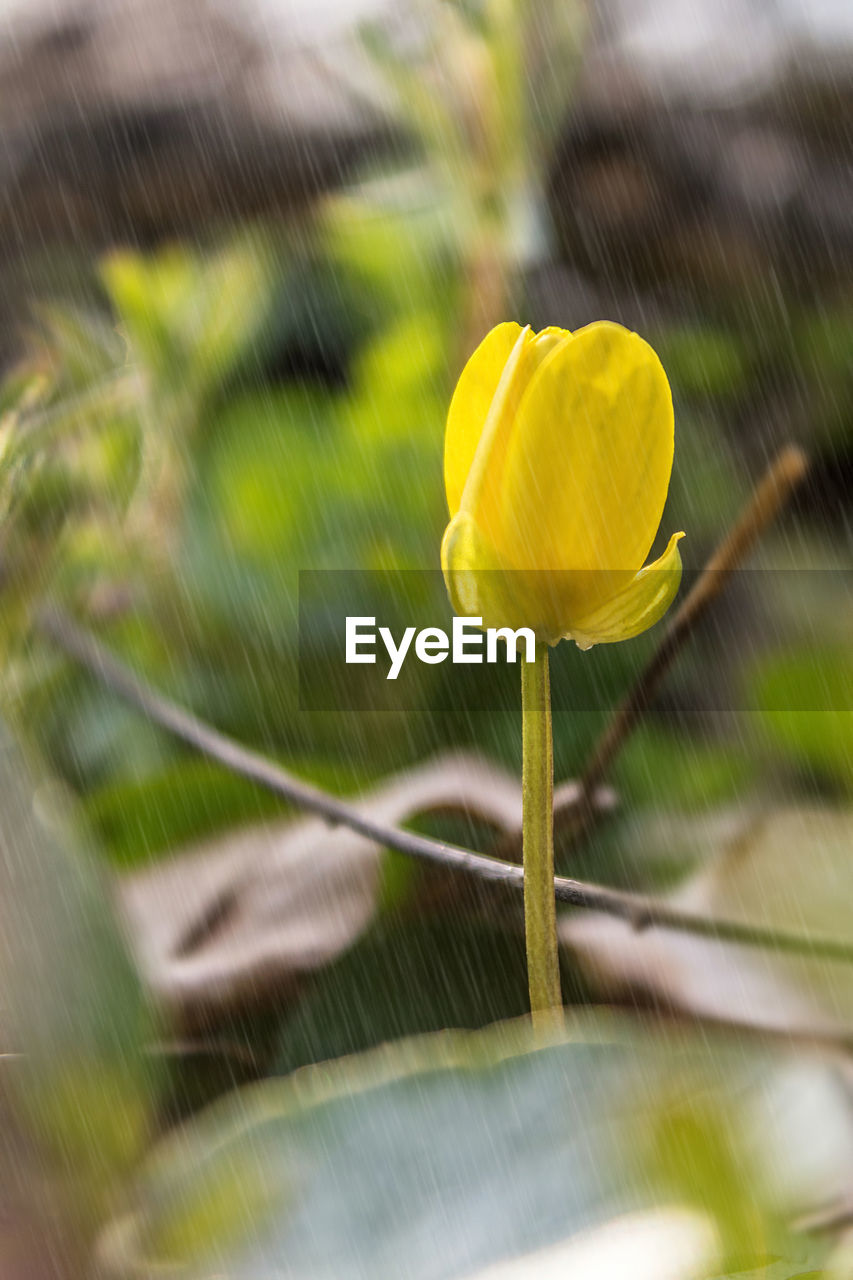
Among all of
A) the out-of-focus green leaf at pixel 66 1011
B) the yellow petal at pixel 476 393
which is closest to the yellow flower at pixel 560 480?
the yellow petal at pixel 476 393

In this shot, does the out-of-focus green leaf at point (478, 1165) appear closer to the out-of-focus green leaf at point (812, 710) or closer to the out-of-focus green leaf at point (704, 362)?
the out-of-focus green leaf at point (812, 710)

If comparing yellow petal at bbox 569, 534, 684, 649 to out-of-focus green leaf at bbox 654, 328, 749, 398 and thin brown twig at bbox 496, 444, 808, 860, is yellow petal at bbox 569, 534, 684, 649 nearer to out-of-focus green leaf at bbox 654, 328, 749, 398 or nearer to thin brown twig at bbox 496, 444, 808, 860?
thin brown twig at bbox 496, 444, 808, 860

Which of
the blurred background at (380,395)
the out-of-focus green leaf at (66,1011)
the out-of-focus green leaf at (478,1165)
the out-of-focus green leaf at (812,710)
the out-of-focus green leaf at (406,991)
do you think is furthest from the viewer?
the out-of-focus green leaf at (812,710)

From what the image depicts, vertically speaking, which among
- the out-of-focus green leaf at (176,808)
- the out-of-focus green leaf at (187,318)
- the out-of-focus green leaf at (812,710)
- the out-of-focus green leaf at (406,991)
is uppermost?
the out-of-focus green leaf at (187,318)

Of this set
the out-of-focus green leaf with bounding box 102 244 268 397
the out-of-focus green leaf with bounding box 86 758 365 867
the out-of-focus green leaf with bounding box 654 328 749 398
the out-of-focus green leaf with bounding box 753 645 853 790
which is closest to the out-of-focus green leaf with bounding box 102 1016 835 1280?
the out-of-focus green leaf with bounding box 86 758 365 867

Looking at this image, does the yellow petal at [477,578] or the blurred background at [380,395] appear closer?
the yellow petal at [477,578]

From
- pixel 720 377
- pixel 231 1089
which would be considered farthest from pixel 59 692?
pixel 720 377
